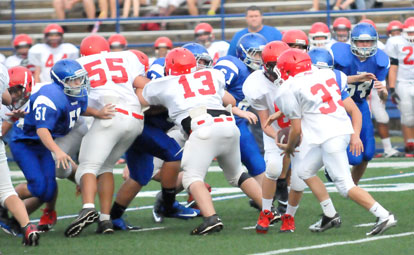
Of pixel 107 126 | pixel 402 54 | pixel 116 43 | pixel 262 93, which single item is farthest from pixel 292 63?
pixel 402 54

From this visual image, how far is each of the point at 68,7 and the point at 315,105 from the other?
29.4 feet

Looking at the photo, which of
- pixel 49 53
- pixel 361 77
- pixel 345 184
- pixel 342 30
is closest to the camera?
pixel 345 184

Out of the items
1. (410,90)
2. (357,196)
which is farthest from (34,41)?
(357,196)

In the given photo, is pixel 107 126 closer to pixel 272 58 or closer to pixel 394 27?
pixel 272 58

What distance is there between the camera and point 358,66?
7906mm

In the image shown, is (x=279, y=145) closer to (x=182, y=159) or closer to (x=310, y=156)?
(x=310, y=156)

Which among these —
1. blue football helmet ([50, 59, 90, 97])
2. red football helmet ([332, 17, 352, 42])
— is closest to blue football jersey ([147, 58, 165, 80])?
blue football helmet ([50, 59, 90, 97])

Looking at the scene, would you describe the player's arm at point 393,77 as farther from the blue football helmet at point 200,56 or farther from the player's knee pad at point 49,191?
the player's knee pad at point 49,191

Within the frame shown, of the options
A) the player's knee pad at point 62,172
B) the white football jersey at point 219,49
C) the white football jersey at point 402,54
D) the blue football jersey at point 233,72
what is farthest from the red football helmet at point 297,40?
the white football jersey at point 402,54

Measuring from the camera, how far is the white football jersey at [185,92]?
21.1 feet

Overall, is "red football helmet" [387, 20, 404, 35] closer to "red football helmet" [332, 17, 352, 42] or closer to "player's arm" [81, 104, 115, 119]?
"red football helmet" [332, 17, 352, 42]

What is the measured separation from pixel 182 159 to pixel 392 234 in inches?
61.2

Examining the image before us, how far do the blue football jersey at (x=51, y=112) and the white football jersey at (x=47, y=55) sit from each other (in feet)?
18.4

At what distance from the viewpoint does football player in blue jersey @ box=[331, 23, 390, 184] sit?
24.7 ft
